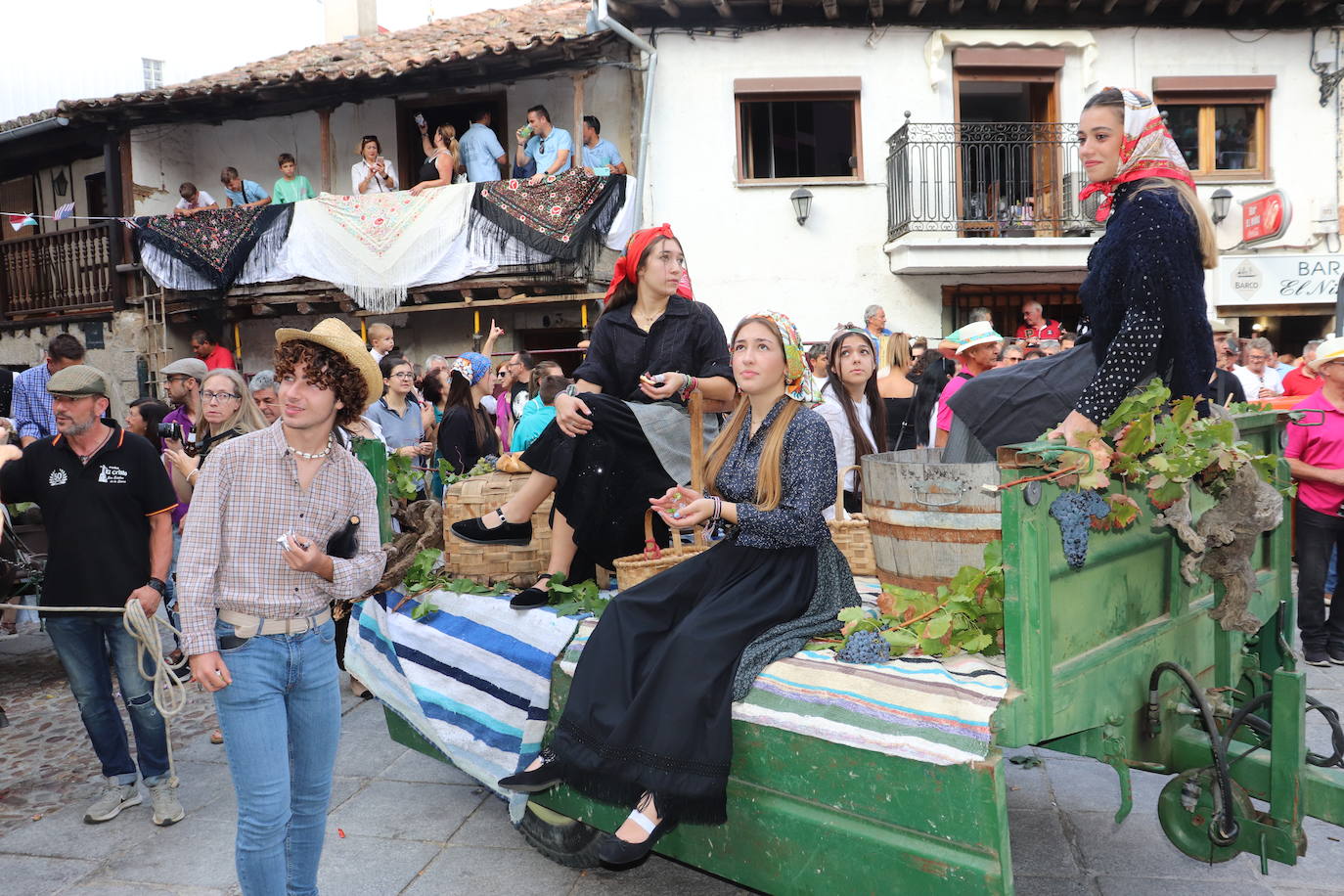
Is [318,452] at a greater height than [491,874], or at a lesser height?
greater

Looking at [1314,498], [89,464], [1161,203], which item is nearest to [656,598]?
[1161,203]

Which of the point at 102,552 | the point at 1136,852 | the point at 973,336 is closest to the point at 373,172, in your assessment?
the point at 973,336

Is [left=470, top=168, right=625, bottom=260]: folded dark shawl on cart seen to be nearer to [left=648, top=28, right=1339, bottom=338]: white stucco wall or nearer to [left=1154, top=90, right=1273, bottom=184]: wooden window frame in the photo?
[left=648, top=28, right=1339, bottom=338]: white stucco wall

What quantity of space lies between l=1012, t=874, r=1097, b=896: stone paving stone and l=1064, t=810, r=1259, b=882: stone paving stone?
0.11m

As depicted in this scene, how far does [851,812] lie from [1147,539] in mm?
1305

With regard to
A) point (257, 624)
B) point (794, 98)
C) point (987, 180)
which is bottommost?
point (257, 624)

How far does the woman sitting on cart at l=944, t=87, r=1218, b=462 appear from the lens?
312cm

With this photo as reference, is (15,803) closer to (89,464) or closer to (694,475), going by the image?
(89,464)

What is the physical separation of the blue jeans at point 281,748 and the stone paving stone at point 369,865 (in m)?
0.60

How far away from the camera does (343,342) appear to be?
11.0 ft

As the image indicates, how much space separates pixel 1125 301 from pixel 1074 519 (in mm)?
862

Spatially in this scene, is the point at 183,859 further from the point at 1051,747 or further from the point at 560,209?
the point at 560,209

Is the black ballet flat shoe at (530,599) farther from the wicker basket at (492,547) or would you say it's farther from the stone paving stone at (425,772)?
the stone paving stone at (425,772)

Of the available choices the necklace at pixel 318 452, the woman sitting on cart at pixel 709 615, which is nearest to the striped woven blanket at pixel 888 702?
the woman sitting on cart at pixel 709 615
